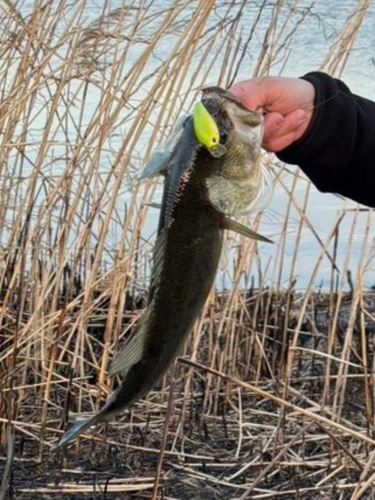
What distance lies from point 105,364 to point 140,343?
89.6 inches

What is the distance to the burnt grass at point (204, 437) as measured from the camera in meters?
3.66

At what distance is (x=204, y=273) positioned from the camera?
1729mm

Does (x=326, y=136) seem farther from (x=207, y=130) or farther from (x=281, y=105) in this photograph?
(x=207, y=130)

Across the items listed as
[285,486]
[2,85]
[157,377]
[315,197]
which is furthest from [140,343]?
[315,197]

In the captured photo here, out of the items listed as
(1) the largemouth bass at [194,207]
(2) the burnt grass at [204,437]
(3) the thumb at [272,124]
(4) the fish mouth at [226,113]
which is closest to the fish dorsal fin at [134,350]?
(1) the largemouth bass at [194,207]

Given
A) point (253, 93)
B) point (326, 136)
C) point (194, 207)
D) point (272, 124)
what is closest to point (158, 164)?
point (194, 207)

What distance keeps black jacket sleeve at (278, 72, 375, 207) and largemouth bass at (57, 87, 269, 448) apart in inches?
25.5

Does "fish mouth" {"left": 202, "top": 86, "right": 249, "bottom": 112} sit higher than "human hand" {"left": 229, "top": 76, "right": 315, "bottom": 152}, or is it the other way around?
"human hand" {"left": 229, "top": 76, "right": 315, "bottom": 152}

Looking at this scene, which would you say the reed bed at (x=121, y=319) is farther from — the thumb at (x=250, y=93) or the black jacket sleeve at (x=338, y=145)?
the thumb at (x=250, y=93)

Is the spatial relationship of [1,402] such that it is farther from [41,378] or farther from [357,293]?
[357,293]

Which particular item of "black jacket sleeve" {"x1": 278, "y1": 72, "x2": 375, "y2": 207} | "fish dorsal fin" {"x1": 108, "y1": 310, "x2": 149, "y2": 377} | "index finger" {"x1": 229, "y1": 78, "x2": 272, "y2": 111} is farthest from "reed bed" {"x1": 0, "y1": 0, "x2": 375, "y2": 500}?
"fish dorsal fin" {"x1": 108, "y1": 310, "x2": 149, "y2": 377}

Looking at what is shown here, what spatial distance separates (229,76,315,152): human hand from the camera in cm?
209

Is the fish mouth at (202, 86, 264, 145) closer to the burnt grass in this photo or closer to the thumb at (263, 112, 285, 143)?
the thumb at (263, 112, 285, 143)

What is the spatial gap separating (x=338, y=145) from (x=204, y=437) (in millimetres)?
1933
